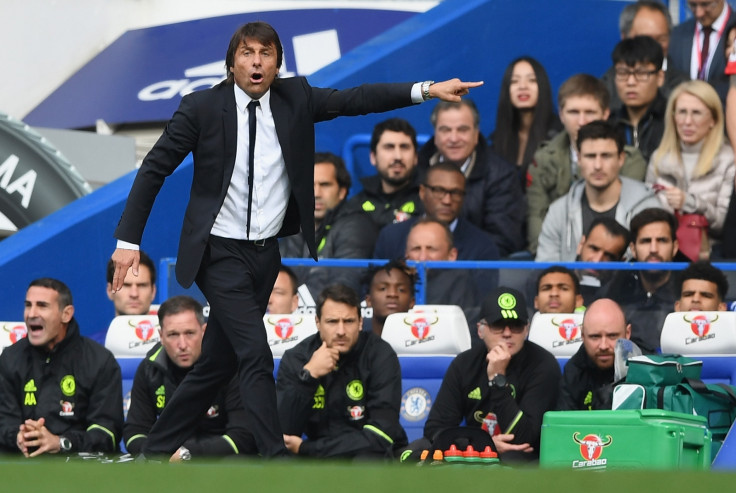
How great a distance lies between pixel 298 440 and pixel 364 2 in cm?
711

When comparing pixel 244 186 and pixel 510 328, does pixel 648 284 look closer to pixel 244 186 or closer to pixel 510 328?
pixel 510 328

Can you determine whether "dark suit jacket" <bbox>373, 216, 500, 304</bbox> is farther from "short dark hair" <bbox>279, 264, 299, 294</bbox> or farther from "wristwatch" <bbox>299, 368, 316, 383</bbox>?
"wristwatch" <bbox>299, 368, 316, 383</bbox>

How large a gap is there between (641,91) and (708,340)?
251 centimetres

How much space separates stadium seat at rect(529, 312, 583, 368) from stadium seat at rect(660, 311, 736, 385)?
44cm

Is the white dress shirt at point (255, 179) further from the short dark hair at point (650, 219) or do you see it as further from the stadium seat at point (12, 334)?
the short dark hair at point (650, 219)

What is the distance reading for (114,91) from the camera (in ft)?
45.3

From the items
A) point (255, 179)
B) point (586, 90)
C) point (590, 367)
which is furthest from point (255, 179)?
point (586, 90)

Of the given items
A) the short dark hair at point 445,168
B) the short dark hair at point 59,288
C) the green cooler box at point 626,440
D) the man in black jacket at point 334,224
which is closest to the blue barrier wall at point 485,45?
the man in black jacket at point 334,224

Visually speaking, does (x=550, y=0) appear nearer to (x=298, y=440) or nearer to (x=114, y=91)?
(x=114, y=91)

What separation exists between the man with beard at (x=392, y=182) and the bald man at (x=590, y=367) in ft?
7.66

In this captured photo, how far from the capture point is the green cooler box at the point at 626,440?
6.12 meters

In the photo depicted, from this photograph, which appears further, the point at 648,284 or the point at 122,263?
the point at 648,284

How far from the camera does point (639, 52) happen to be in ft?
33.0

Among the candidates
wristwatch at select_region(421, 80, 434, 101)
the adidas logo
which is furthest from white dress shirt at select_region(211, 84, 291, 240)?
the adidas logo
